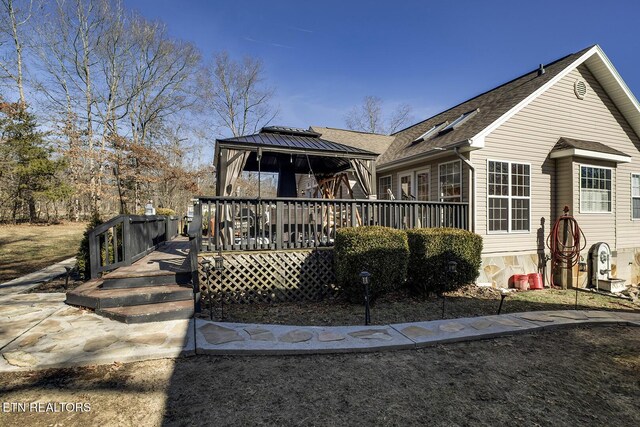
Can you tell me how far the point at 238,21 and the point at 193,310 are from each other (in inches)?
577

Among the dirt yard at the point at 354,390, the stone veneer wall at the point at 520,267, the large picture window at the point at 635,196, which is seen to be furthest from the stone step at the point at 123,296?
the large picture window at the point at 635,196

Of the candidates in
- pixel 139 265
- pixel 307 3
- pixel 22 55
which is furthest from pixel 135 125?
pixel 139 265

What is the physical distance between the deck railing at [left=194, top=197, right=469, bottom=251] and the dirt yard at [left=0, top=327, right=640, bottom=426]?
2404 mm

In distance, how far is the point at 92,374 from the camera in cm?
286

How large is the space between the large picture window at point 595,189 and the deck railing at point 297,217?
4.09m

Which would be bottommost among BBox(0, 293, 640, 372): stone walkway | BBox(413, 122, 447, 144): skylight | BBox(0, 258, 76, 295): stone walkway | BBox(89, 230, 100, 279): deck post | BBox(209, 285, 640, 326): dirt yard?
BBox(209, 285, 640, 326): dirt yard

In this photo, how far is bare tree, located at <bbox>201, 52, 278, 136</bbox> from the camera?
2452 cm

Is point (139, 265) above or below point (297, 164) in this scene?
below

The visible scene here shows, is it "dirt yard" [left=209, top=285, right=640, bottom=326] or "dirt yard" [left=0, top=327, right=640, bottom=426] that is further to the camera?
"dirt yard" [left=209, top=285, right=640, bottom=326]

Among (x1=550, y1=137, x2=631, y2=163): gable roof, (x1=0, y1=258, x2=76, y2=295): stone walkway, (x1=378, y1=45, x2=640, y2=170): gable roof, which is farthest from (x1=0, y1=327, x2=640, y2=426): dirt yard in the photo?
(x1=550, y1=137, x2=631, y2=163): gable roof

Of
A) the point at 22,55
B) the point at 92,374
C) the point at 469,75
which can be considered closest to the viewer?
the point at 92,374

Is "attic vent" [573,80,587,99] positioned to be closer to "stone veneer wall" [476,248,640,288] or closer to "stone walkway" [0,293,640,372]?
"stone veneer wall" [476,248,640,288]

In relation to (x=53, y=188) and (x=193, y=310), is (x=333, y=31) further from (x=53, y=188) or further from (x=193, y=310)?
(x=53, y=188)

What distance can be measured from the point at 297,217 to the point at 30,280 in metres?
5.92
